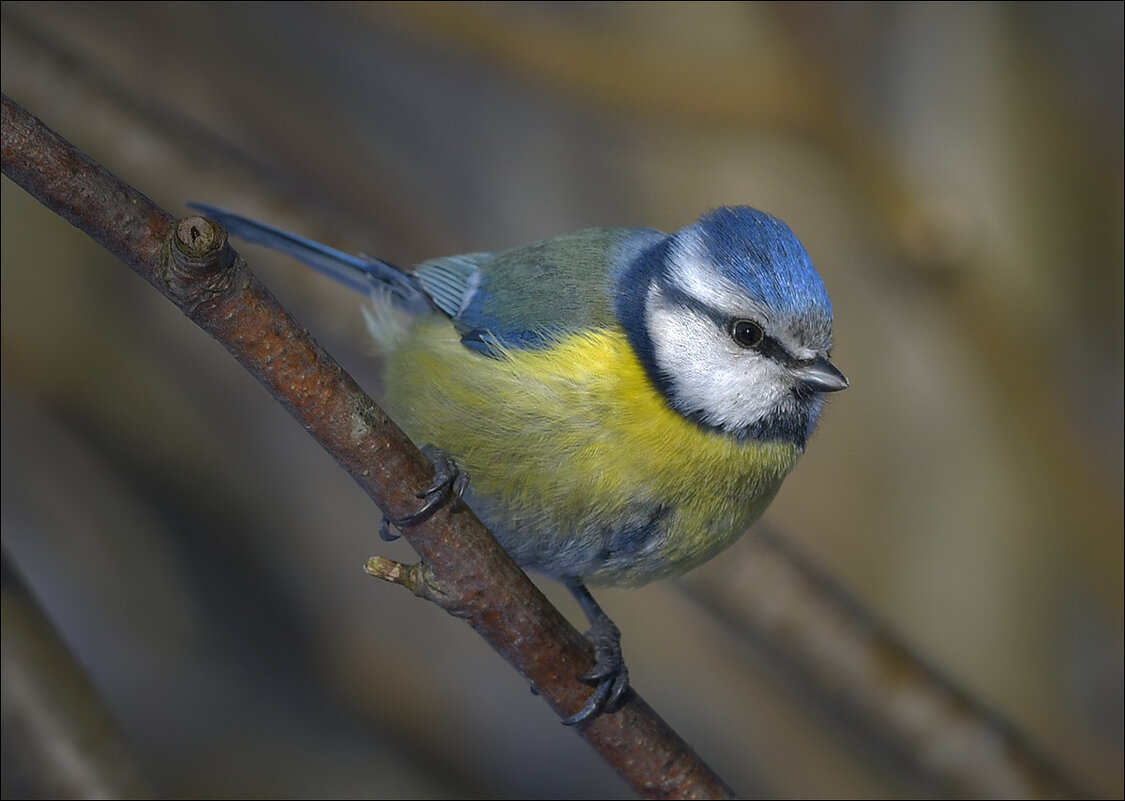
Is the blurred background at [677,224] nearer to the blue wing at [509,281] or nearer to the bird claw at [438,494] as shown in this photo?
the blue wing at [509,281]

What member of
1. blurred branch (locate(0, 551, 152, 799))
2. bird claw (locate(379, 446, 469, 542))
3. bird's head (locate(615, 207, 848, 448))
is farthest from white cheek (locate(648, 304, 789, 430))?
blurred branch (locate(0, 551, 152, 799))

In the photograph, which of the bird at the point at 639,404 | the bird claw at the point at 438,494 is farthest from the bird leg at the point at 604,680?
the bird claw at the point at 438,494

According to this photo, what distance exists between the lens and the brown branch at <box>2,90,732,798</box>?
1.09 metres

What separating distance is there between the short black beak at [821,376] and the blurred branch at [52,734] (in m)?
1.17

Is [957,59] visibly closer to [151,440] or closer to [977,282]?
[977,282]

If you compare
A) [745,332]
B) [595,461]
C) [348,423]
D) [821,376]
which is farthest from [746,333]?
[348,423]

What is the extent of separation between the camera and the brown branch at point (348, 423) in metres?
1.09

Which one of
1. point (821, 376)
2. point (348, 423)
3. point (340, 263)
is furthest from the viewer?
point (340, 263)

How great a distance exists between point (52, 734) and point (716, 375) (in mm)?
1142

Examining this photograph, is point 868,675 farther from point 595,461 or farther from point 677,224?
point 677,224

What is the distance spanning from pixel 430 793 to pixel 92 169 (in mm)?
1789

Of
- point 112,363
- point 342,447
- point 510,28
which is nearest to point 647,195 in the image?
point 510,28

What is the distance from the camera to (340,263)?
2062mm

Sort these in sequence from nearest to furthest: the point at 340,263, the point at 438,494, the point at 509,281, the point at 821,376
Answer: the point at 438,494
the point at 821,376
the point at 509,281
the point at 340,263
